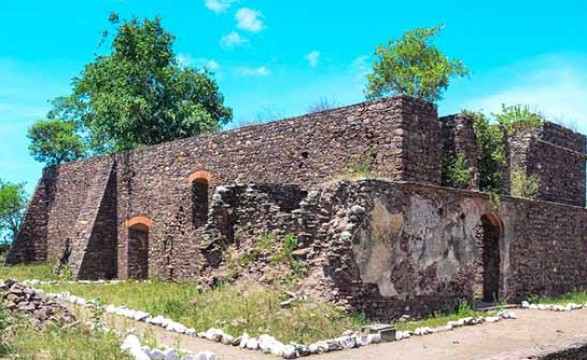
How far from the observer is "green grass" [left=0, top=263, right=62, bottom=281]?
20969 millimetres

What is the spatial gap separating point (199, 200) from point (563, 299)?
9.61 metres

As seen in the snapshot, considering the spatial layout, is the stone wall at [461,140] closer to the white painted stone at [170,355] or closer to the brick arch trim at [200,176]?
the brick arch trim at [200,176]

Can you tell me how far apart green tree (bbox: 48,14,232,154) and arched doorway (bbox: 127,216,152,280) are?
21.4ft

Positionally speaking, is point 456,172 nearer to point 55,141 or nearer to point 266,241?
point 266,241

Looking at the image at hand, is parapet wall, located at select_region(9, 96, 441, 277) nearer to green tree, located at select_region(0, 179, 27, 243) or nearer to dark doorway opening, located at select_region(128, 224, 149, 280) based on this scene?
dark doorway opening, located at select_region(128, 224, 149, 280)

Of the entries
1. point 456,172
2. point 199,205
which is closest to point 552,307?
point 456,172

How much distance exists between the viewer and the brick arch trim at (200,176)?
18.0m

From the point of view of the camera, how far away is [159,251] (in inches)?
771

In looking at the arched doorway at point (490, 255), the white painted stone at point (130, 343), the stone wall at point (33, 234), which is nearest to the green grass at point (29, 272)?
the stone wall at point (33, 234)

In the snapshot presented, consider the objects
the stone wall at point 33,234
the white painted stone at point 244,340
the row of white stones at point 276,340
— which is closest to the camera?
the row of white stones at point 276,340

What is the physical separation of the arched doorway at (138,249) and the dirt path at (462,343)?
879 centimetres

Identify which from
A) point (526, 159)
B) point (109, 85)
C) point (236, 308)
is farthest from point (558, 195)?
point (109, 85)

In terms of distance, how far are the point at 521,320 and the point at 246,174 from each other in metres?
7.26

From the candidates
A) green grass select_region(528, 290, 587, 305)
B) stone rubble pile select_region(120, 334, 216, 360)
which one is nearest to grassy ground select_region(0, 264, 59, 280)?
stone rubble pile select_region(120, 334, 216, 360)
